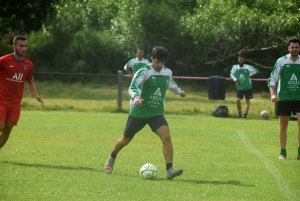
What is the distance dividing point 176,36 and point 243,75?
11.2m

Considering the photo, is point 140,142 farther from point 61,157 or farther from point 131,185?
point 131,185

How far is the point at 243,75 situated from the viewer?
2427 cm

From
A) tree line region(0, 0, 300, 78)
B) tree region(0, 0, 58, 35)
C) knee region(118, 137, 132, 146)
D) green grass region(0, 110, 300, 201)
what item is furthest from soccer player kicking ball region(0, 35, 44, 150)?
tree region(0, 0, 58, 35)

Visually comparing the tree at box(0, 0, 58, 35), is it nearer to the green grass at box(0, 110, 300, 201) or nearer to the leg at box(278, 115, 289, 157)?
the green grass at box(0, 110, 300, 201)

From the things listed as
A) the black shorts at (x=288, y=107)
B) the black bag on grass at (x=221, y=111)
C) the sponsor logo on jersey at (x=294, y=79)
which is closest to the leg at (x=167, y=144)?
the black shorts at (x=288, y=107)

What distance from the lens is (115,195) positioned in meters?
8.05

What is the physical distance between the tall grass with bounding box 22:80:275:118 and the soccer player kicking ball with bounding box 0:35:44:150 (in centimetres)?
1365

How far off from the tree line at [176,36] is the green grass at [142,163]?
13373 mm

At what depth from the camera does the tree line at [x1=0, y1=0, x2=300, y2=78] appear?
33031 millimetres

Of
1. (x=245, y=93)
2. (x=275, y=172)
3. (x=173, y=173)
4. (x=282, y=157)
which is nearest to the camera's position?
(x=173, y=173)

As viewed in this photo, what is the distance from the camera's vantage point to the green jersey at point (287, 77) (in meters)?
12.2

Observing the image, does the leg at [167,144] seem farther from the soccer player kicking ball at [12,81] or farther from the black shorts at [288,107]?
the black shorts at [288,107]

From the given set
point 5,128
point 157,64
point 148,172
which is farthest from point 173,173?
point 5,128

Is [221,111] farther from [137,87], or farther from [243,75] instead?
[137,87]
